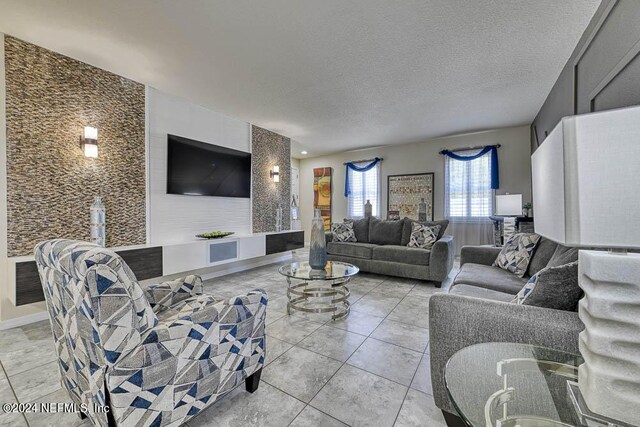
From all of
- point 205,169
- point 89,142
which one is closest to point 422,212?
point 205,169

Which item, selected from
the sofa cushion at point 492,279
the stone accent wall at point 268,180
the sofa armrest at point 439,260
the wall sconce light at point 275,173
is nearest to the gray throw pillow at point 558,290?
the sofa cushion at point 492,279

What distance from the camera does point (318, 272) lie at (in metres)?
2.67

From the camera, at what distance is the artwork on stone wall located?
24.0 ft

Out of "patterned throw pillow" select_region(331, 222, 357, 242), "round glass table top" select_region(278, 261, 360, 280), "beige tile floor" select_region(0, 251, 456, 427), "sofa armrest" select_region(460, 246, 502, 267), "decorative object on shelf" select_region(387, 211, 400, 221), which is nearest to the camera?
"beige tile floor" select_region(0, 251, 456, 427)

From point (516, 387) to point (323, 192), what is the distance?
6609mm

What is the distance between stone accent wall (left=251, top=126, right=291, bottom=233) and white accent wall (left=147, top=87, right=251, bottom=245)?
12.4 inches

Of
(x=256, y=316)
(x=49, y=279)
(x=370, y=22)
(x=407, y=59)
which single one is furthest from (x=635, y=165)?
(x=407, y=59)

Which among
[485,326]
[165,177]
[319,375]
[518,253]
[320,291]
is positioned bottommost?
[319,375]

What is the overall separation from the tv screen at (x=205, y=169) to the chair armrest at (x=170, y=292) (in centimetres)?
222

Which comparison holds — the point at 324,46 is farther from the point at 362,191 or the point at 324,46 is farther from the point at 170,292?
the point at 362,191

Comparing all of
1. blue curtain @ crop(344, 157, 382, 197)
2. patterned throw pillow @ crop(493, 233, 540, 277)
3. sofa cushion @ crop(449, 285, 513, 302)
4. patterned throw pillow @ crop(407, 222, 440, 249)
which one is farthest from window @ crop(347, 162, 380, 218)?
sofa cushion @ crop(449, 285, 513, 302)

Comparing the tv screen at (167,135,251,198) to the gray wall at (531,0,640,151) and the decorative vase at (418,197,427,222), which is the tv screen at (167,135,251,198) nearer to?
the decorative vase at (418,197,427,222)

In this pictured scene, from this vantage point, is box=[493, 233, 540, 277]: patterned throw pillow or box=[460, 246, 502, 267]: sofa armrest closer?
box=[493, 233, 540, 277]: patterned throw pillow

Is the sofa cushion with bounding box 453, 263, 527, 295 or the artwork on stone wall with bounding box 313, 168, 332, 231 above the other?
the artwork on stone wall with bounding box 313, 168, 332, 231
